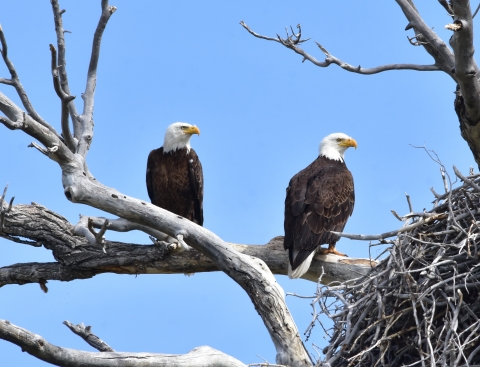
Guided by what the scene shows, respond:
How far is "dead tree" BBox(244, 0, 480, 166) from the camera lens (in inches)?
214

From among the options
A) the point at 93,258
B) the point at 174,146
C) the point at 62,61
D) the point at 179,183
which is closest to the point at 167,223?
the point at 93,258

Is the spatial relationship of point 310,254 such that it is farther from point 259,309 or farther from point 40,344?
point 40,344

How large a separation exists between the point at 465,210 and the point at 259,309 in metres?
1.51

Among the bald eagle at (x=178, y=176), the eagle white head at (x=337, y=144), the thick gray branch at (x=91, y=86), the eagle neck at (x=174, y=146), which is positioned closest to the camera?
the thick gray branch at (x=91, y=86)

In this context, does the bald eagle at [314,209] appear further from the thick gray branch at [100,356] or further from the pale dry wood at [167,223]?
the thick gray branch at [100,356]

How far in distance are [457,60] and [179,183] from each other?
4.14 metres

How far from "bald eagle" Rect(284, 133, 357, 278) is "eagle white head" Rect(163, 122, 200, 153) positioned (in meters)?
1.51

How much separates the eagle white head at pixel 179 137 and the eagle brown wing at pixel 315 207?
5.12ft

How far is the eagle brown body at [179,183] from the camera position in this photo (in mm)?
9086

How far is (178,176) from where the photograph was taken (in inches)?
357

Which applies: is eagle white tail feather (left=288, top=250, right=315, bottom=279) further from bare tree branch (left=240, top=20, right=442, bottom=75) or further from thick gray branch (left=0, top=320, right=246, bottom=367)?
thick gray branch (left=0, top=320, right=246, bottom=367)

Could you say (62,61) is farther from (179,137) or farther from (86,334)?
(179,137)

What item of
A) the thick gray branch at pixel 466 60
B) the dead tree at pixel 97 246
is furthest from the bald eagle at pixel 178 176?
the thick gray branch at pixel 466 60

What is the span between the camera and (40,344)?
172 inches
